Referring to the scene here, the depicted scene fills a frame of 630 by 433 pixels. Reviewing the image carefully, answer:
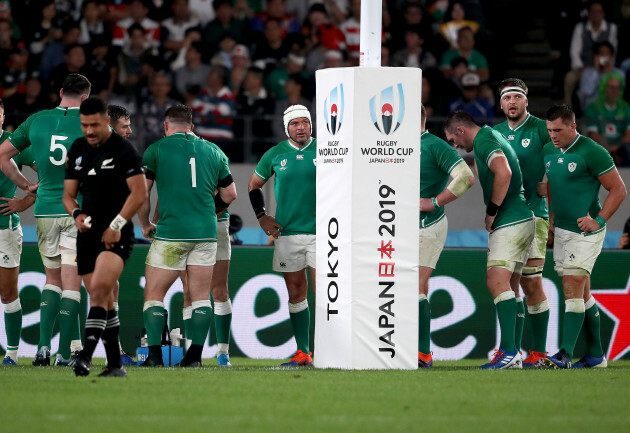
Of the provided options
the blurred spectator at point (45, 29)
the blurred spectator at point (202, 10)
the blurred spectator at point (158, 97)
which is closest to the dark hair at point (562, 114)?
the blurred spectator at point (158, 97)

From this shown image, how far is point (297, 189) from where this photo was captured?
11883mm

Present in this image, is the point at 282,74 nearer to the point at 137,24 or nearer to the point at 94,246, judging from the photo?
the point at 137,24

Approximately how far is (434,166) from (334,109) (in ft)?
5.07

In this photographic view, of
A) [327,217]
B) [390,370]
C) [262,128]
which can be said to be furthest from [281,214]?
[262,128]

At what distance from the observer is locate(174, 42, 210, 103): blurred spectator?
18.4 metres

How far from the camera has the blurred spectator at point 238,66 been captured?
1859cm

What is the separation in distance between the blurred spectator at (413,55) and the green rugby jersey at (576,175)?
25.7ft

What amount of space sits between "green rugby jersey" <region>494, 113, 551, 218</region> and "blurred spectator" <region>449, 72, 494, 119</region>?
20.7 ft

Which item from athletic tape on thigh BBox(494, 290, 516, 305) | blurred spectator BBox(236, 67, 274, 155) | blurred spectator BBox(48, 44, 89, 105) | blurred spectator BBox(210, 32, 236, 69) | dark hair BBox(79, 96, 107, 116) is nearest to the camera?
dark hair BBox(79, 96, 107, 116)

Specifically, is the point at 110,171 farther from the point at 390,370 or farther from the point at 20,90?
the point at 20,90

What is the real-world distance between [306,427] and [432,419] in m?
0.86

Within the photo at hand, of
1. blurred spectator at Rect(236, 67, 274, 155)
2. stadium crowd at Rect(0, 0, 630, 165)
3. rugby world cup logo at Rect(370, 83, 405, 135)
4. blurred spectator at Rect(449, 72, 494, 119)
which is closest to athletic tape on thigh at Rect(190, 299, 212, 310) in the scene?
rugby world cup logo at Rect(370, 83, 405, 135)

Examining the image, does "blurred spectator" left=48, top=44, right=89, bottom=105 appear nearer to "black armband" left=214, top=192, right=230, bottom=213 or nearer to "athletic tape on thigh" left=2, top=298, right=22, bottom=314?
"athletic tape on thigh" left=2, top=298, right=22, bottom=314

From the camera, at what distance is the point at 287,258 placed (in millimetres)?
11891
